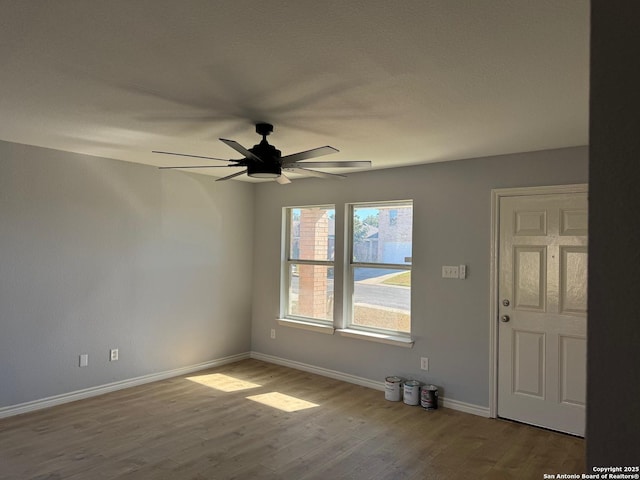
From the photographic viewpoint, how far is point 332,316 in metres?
5.20

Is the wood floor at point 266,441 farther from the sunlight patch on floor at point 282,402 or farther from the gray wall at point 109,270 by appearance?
the gray wall at point 109,270

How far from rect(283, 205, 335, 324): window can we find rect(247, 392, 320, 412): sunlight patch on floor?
1.20m

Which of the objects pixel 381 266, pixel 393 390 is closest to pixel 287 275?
pixel 381 266

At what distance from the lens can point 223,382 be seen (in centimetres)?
473

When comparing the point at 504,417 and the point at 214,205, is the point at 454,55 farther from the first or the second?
the point at 214,205

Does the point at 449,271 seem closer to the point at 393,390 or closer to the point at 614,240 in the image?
the point at 393,390

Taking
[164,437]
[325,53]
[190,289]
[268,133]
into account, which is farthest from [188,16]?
[190,289]

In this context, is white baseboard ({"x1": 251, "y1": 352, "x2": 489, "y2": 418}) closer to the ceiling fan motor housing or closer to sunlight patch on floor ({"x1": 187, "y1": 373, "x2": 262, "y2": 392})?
sunlight patch on floor ({"x1": 187, "y1": 373, "x2": 262, "y2": 392})

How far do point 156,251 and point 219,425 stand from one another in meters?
2.09

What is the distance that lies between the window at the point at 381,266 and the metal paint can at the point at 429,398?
2.12 ft

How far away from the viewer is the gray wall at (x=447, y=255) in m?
3.84

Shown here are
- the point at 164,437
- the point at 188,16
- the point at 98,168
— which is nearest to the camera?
the point at 188,16

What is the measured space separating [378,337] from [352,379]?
635 mm

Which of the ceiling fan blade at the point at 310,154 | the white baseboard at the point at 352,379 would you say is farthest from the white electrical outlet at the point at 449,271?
the ceiling fan blade at the point at 310,154
